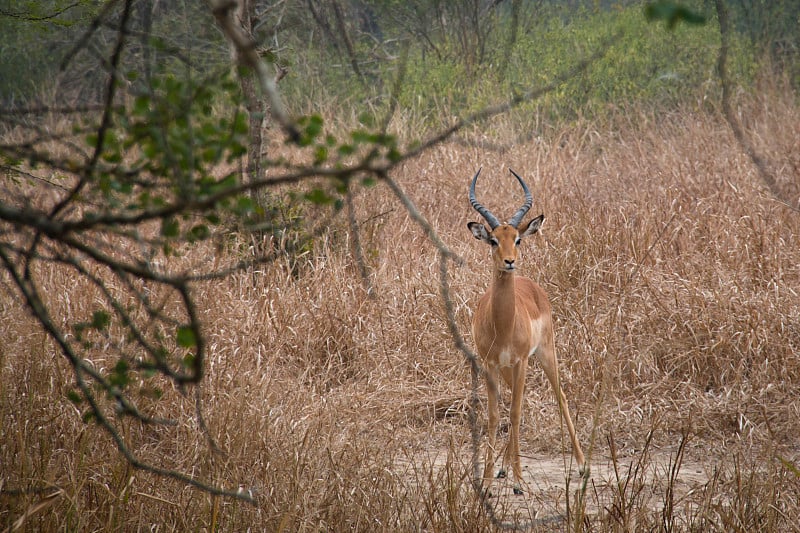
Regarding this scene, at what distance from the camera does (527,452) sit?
5.48 meters

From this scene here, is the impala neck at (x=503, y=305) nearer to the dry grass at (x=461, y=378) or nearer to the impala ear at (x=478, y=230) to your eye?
the impala ear at (x=478, y=230)

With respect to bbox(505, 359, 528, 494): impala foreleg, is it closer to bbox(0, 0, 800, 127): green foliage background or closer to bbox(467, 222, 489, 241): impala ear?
bbox(467, 222, 489, 241): impala ear

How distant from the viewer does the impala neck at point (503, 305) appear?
5.13 meters

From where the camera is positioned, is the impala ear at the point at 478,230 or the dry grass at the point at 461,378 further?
the impala ear at the point at 478,230

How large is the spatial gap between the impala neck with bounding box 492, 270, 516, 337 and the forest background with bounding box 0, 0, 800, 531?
15.3 inches

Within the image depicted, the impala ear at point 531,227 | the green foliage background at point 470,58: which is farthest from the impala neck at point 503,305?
the green foliage background at point 470,58

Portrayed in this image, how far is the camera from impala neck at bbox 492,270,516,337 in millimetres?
5133

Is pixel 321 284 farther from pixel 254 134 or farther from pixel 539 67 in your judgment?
pixel 539 67

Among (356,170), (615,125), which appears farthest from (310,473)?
(615,125)

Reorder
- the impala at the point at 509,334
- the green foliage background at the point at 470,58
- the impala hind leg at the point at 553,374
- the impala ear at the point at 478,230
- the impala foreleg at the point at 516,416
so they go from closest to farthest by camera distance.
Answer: the impala foreleg at the point at 516,416 → the impala at the point at 509,334 → the impala hind leg at the point at 553,374 → the impala ear at the point at 478,230 → the green foliage background at the point at 470,58

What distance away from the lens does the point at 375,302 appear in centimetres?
509

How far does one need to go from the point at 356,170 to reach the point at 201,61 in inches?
489

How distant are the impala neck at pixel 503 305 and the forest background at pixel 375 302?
39 cm

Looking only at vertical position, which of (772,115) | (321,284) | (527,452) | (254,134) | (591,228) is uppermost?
(772,115)
